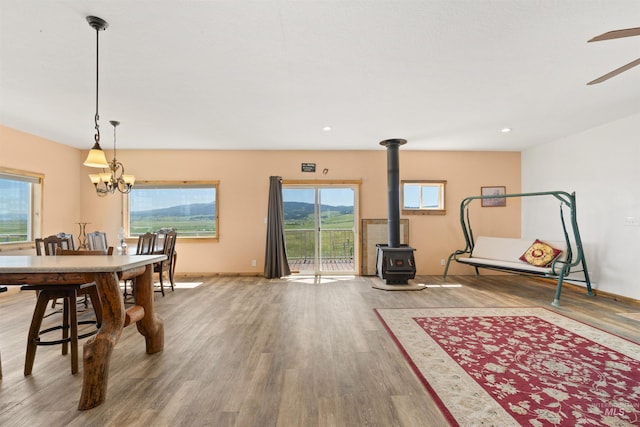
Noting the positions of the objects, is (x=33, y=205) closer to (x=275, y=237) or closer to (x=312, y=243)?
(x=275, y=237)

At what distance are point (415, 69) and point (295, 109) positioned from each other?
5.22 feet

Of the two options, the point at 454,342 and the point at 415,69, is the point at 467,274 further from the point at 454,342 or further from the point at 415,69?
the point at 415,69

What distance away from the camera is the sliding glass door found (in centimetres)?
615

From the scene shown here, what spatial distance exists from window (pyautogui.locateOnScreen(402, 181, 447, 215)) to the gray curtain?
254cm

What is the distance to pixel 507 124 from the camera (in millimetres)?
4473

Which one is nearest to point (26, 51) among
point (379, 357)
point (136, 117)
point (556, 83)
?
point (136, 117)

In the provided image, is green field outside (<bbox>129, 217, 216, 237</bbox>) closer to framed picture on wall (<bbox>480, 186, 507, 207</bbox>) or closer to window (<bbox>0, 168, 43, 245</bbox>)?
window (<bbox>0, 168, 43, 245</bbox>)

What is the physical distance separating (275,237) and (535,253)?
4.49m

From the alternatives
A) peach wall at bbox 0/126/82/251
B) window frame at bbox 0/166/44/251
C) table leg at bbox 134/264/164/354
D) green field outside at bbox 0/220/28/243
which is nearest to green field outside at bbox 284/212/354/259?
table leg at bbox 134/264/164/354

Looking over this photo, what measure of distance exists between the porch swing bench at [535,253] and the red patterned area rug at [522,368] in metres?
1.18

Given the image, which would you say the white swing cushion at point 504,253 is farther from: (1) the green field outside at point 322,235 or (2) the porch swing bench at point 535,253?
(1) the green field outside at point 322,235

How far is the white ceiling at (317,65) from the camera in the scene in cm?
205

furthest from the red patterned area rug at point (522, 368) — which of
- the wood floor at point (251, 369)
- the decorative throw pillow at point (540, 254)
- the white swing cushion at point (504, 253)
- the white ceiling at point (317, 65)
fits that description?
the white ceiling at point (317, 65)

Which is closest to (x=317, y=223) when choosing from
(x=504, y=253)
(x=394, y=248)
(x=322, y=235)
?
(x=322, y=235)
